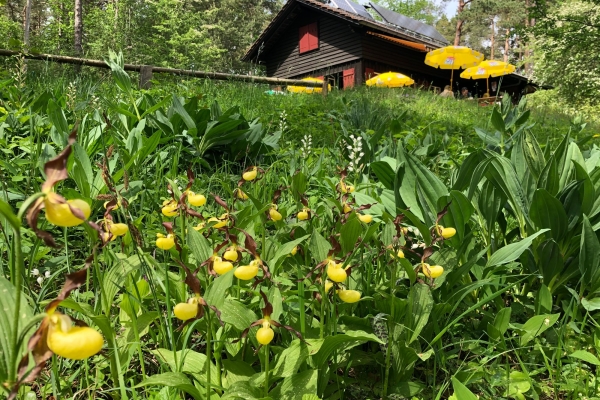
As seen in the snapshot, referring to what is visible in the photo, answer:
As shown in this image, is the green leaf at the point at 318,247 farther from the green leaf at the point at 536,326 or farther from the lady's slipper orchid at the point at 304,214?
the green leaf at the point at 536,326

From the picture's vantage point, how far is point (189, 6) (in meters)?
34.0

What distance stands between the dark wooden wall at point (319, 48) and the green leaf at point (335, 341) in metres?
17.4

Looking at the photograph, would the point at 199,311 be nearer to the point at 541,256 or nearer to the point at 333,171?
the point at 541,256

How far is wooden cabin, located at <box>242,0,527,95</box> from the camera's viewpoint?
17.3 metres

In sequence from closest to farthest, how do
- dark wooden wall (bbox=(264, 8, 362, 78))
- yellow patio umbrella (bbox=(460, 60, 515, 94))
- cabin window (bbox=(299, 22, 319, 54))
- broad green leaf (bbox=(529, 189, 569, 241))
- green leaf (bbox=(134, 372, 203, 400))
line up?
green leaf (bbox=(134, 372, 203, 400)) < broad green leaf (bbox=(529, 189, 569, 241)) < yellow patio umbrella (bbox=(460, 60, 515, 94)) < dark wooden wall (bbox=(264, 8, 362, 78)) < cabin window (bbox=(299, 22, 319, 54))

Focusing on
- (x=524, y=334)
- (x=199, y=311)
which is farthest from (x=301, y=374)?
(x=524, y=334)

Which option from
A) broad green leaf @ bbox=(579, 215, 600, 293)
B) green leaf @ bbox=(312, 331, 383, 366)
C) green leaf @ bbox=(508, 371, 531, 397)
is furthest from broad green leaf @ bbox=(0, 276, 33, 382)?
broad green leaf @ bbox=(579, 215, 600, 293)

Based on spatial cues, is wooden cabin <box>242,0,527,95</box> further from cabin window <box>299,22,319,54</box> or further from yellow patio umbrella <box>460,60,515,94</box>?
yellow patio umbrella <box>460,60,515,94</box>

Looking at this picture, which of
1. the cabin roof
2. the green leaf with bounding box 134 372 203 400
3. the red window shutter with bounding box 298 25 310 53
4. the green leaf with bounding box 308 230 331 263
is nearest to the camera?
the green leaf with bounding box 134 372 203 400

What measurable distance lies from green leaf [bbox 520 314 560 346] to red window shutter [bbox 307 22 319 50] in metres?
19.4

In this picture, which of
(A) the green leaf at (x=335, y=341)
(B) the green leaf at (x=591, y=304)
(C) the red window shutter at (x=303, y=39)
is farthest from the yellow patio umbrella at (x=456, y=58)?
(A) the green leaf at (x=335, y=341)

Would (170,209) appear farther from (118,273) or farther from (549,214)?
(549,214)

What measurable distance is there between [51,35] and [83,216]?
26233 millimetres

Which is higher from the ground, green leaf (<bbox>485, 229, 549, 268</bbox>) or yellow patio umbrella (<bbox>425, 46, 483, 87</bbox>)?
yellow patio umbrella (<bbox>425, 46, 483, 87</bbox>)
